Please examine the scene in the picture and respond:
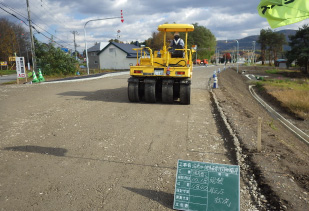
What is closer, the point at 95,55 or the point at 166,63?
the point at 166,63

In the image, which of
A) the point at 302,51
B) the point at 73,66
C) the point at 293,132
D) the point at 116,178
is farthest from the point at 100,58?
the point at 116,178

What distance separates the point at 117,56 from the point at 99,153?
53489mm

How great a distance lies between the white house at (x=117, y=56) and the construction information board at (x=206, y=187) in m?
52.8

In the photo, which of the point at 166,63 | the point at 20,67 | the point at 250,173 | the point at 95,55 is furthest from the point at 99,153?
the point at 95,55

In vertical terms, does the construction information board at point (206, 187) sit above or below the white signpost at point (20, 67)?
below

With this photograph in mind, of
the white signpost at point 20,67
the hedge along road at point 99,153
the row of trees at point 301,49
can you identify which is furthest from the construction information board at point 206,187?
the row of trees at point 301,49

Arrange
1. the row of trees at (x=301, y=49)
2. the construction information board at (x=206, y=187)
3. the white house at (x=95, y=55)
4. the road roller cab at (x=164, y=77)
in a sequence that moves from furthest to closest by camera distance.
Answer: the white house at (x=95, y=55)
the row of trees at (x=301, y=49)
the road roller cab at (x=164, y=77)
the construction information board at (x=206, y=187)

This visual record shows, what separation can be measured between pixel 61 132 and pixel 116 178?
295 cm

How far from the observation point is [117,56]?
5659 cm

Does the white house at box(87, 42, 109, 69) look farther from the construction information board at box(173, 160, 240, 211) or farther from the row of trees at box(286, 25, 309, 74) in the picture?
the construction information board at box(173, 160, 240, 211)

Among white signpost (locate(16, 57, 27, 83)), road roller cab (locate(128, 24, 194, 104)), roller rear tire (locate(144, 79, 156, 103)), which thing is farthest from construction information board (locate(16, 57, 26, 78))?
roller rear tire (locate(144, 79, 156, 103))

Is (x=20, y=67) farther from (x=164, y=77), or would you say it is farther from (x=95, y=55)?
(x=95, y=55)

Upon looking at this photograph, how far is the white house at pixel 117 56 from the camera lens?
5534cm

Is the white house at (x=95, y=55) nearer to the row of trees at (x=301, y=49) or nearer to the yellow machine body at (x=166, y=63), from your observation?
the row of trees at (x=301, y=49)
